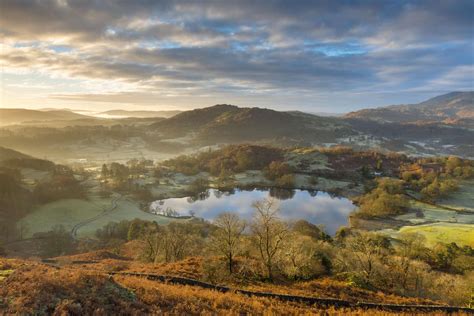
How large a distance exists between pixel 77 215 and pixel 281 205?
7377 centimetres

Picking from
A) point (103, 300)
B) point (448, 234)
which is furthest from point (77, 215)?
point (448, 234)

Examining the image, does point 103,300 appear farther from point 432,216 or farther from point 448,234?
A: point 432,216

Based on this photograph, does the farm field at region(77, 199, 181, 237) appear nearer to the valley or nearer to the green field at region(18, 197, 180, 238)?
the green field at region(18, 197, 180, 238)

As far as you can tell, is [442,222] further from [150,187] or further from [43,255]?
[150,187]

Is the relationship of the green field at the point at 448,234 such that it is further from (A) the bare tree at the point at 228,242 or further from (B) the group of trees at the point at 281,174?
(B) the group of trees at the point at 281,174

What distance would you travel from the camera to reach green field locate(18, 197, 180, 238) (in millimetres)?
87619

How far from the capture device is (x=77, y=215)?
100 metres

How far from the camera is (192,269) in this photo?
29.1 m

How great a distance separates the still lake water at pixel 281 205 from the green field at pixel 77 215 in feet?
40.4

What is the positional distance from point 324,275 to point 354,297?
7.91 metres

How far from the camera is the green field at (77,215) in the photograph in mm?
87619

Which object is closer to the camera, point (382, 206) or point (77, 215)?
point (77, 215)

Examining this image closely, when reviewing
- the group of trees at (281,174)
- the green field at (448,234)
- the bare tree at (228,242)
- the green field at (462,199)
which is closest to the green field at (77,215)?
the bare tree at (228,242)

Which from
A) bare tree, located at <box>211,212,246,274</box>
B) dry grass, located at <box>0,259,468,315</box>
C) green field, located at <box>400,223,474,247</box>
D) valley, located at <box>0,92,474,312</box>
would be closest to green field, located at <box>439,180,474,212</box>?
valley, located at <box>0,92,474,312</box>
